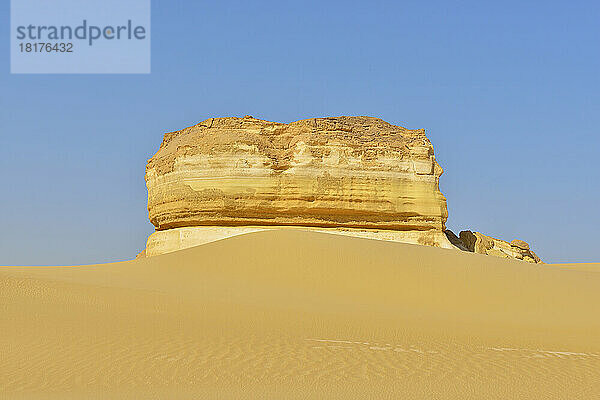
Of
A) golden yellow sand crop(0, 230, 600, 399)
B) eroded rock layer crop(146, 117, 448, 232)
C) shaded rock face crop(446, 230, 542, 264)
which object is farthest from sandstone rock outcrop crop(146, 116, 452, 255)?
golden yellow sand crop(0, 230, 600, 399)

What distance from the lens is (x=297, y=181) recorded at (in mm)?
22516

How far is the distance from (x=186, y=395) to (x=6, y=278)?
603 cm

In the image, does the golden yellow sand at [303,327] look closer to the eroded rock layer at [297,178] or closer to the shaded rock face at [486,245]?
the eroded rock layer at [297,178]

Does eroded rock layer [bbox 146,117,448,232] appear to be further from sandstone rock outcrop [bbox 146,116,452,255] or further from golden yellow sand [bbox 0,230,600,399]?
golden yellow sand [bbox 0,230,600,399]

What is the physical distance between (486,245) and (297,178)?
963cm

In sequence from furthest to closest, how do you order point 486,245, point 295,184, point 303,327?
point 486,245 < point 295,184 < point 303,327

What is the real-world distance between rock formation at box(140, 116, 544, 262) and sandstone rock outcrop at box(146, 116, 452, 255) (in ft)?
0.11

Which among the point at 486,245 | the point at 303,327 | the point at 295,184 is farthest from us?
the point at 486,245

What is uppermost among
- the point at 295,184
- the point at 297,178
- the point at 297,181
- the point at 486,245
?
the point at 297,178

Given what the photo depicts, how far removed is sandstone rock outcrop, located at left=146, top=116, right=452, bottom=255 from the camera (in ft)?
73.6

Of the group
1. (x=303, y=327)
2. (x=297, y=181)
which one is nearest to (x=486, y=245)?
Result: (x=297, y=181)

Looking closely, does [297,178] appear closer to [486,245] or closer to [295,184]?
[295,184]

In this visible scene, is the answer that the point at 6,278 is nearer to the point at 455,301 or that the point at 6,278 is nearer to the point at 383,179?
the point at 455,301

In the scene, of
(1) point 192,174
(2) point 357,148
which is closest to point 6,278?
(1) point 192,174
